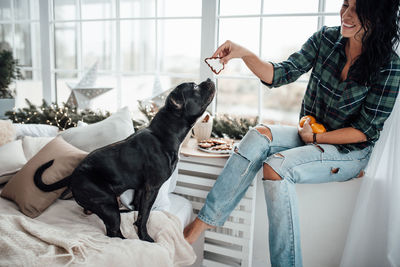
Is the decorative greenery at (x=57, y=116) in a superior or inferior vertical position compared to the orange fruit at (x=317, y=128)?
inferior

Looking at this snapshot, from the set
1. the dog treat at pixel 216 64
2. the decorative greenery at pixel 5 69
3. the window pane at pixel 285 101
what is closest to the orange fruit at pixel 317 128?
the dog treat at pixel 216 64

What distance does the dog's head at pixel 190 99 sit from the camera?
1.23 meters

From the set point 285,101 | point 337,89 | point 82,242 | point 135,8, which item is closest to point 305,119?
point 337,89

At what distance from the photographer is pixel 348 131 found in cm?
153

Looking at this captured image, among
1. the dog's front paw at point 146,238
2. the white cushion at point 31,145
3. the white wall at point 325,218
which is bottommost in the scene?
the white wall at point 325,218

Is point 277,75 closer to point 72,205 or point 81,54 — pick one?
point 72,205

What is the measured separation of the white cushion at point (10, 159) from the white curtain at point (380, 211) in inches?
71.8

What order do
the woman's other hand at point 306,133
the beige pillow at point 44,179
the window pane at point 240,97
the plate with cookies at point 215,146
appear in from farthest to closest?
1. the window pane at point 240,97
2. the plate with cookies at point 215,146
3. the woman's other hand at point 306,133
4. the beige pillow at point 44,179

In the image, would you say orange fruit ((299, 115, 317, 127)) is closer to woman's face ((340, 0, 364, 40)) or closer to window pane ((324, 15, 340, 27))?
woman's face ((340, 0, 364, 40))

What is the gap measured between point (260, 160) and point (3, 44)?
310 centimetres

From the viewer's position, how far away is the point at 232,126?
2166mm

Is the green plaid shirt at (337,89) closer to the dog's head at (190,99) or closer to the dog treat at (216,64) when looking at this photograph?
the dog treat at (216,64)

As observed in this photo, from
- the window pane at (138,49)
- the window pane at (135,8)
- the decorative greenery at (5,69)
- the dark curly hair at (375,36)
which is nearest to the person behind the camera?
the dark curly hair at (375,36)

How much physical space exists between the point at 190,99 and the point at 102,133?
0.72m
